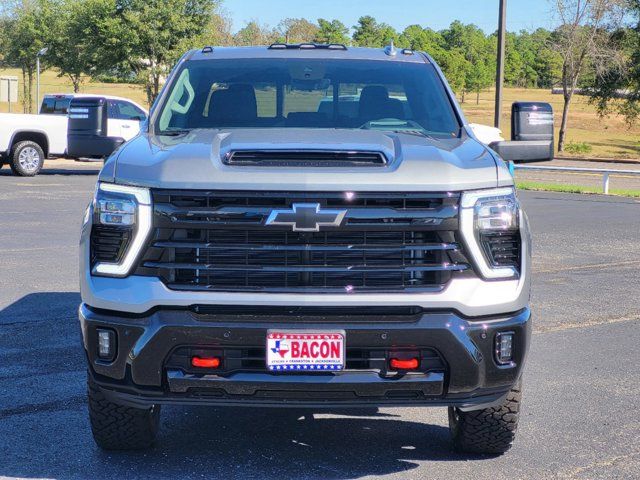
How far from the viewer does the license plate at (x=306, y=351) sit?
4.23 metres

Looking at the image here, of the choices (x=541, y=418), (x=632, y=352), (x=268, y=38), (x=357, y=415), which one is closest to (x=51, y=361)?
(x=357, y=415)

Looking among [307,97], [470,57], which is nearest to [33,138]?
[307,97]

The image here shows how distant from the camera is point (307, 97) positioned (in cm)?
589

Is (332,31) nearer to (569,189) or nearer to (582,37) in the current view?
(582,37)

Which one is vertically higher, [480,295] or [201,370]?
[480,295]

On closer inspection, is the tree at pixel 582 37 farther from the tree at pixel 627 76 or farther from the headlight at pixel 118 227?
the headlight at pixel 118 227

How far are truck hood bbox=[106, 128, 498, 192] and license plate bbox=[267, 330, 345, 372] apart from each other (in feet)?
2.04

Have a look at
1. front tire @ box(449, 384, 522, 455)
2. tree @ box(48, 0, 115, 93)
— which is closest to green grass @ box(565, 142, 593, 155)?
tree @ box(48, 0, 115, 93)

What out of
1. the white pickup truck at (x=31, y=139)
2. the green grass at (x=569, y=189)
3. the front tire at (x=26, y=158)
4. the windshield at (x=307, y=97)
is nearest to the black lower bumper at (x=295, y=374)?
the windshield at (x=307, y=97)

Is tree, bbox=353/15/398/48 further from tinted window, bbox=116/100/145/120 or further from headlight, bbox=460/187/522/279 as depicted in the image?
headlight, bbox=460/187/522/279

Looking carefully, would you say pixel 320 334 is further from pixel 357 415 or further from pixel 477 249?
pixel 357 415

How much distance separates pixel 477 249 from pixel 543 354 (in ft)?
10.6

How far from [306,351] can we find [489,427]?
1.16m

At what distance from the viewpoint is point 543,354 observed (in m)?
7.36
